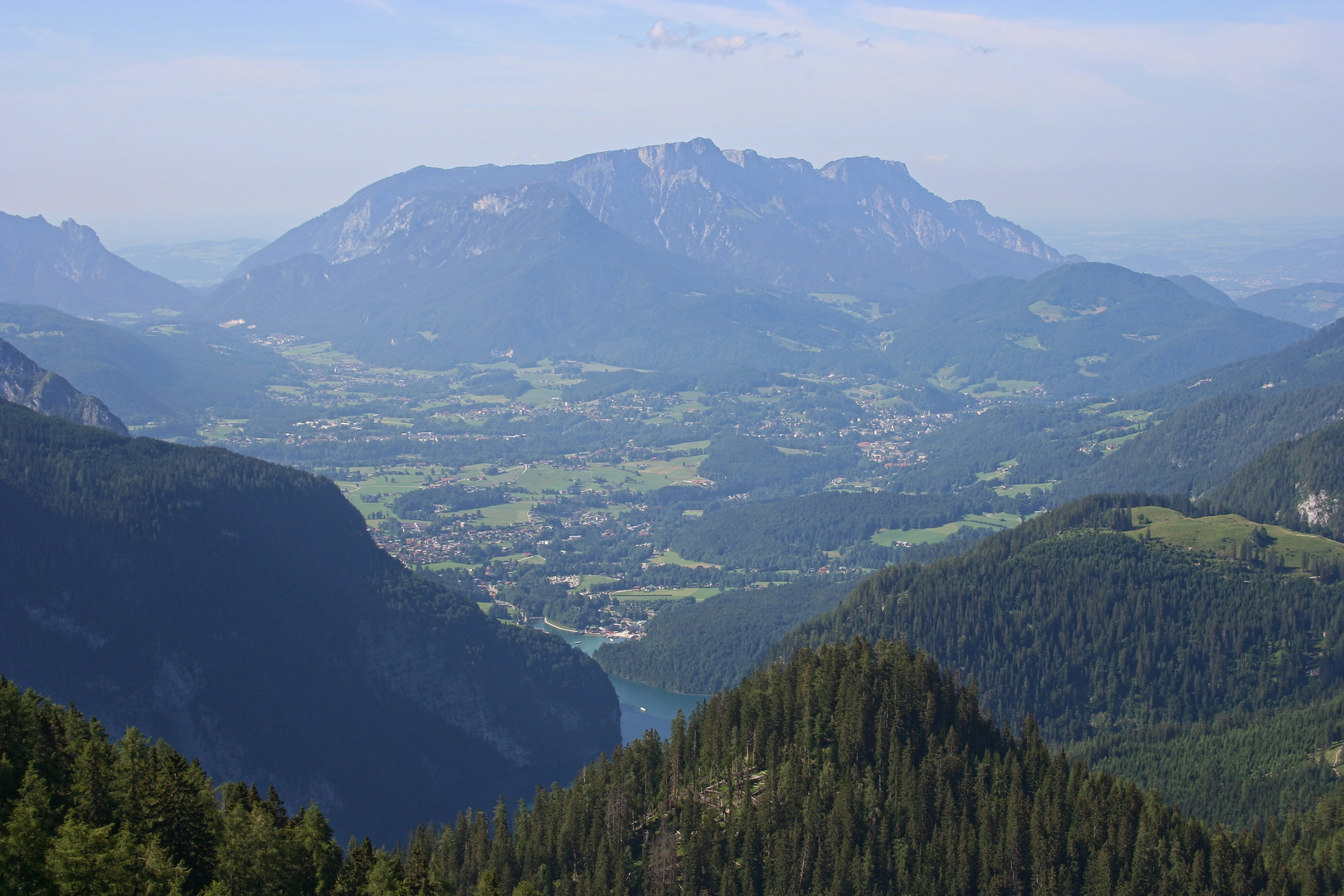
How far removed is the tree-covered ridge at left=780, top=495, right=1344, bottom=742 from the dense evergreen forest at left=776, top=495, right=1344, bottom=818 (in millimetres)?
165

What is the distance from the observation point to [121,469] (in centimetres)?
14450

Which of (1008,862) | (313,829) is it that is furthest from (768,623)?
(313,829)

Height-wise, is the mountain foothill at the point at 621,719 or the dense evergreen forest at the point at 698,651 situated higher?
the mountain foothill at the point at 621,719

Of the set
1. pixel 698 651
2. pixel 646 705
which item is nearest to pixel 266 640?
pixel 646 705

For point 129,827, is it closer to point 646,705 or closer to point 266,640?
point 266,640

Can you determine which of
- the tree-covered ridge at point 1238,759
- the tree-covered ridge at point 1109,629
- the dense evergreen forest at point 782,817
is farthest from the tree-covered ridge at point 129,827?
the tree-covered ridge at point 1109,629

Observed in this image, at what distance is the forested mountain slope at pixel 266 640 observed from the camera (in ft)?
404

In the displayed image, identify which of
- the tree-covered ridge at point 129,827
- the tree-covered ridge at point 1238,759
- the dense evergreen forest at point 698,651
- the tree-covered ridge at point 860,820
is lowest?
→ the dense evergreen forest at point 698,651

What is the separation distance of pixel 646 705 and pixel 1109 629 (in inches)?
2323

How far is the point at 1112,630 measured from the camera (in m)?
162

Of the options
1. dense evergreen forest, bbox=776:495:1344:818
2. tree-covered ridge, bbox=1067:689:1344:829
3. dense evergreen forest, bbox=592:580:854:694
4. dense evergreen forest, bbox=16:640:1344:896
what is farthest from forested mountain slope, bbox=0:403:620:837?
tree-covered ridge, bbox=1067:689:1344:829

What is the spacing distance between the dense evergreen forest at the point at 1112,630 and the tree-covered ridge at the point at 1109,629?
0.17m

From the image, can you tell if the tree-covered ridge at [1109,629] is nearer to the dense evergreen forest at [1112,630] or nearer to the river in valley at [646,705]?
the dense evergreen forest at [1112,630]

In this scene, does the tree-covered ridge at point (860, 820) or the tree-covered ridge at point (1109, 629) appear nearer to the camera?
the tree-covered ridge at point (860, 820)
